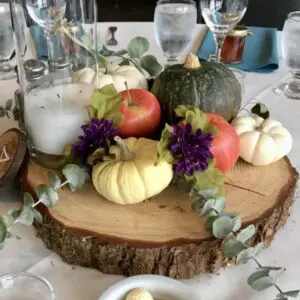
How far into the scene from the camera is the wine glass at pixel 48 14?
0.82 m

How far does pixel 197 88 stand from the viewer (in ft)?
2.45

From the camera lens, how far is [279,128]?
757 millimetres

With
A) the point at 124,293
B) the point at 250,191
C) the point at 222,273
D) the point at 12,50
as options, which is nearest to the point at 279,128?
the point at 250,191

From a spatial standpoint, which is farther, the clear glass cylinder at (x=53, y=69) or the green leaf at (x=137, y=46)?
the green leaf at (x=137, y=46)

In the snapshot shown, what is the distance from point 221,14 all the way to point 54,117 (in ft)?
1.60

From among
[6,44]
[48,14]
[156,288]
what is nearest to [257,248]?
[156,288]

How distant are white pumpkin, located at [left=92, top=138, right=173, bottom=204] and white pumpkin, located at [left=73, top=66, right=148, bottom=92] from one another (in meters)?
0.16

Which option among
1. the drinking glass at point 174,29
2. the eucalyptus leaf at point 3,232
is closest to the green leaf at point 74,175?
the eucalyptus leaf at point 3,232

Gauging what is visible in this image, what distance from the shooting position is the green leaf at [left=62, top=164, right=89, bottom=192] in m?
0.68

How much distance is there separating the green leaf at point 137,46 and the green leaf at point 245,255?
1.44ft

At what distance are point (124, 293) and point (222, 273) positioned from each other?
0.13 m

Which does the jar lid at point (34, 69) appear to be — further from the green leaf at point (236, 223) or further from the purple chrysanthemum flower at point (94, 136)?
the green leaf at point (236, 223)

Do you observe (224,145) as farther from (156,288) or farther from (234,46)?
(234,46)

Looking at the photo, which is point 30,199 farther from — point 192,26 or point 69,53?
point 192,26
